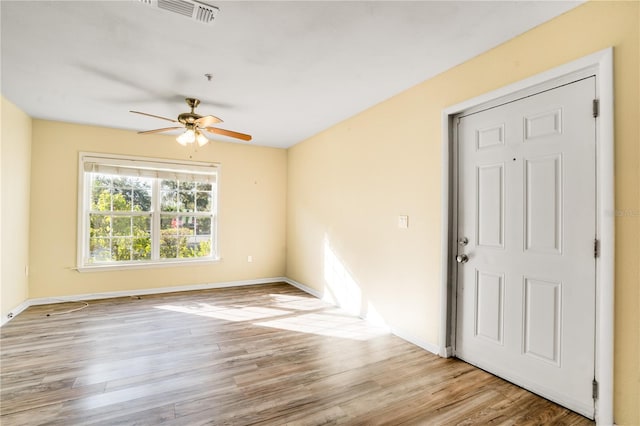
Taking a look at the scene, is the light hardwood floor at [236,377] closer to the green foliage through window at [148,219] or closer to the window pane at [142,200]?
the green foliage through window at [148,219]

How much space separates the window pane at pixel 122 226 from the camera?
16.4 ft

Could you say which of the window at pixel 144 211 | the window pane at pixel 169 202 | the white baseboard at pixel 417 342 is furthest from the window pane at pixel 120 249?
the white baseboard at pixel 417 342

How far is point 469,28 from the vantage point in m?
2.27

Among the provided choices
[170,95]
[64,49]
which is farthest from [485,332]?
[64,49]

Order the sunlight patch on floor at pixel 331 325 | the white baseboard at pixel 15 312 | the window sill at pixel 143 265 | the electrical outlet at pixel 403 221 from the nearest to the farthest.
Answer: the electrical outlet at pixel 403 221, the sunlight patch on floor at pixel 331 325, the white baseboard at pixel 15 312, the window sill at pixel 143 265

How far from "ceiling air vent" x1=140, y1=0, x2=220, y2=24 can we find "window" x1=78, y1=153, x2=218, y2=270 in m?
3.58

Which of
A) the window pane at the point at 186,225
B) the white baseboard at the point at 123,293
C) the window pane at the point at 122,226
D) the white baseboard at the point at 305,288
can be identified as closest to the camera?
the white baseboard at the point at 123,293

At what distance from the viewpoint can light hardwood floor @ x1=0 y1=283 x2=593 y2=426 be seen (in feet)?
6.73

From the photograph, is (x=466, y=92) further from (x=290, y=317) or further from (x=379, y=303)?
(x=290, y=317)

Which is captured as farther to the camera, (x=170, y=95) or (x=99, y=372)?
(x=170, y=95)

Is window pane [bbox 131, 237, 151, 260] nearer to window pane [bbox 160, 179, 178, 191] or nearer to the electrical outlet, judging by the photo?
window pane [bbox 160, 179, 178, 191]

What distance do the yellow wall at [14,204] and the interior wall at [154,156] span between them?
0.55 ft

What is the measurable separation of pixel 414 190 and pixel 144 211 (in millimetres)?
4284

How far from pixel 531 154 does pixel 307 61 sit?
1.93 metres
